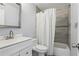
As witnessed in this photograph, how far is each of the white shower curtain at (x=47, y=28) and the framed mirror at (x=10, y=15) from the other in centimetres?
81

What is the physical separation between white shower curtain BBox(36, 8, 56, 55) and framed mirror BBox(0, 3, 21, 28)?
808 millimetres

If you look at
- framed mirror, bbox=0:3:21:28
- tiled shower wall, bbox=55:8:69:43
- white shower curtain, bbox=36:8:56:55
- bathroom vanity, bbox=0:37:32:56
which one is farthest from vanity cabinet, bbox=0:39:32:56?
tiled shower wall, bbox=55:8:69:43

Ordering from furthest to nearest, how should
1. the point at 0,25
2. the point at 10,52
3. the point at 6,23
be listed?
the point at 6,23 < the point at 0,25 < the point at 10,52

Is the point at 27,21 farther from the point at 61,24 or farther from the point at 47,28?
the point at 61,24

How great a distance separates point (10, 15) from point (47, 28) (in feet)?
3.74

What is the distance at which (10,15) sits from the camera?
6.57ft

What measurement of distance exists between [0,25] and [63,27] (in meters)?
2.08

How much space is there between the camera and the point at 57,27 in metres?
3.01

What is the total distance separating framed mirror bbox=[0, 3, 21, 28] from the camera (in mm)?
1772

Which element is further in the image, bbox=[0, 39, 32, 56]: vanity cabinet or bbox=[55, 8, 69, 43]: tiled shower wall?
bbox=[55, 8, 69, 43]: tiled shower wall

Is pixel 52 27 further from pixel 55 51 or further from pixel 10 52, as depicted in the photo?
pixel 10 52

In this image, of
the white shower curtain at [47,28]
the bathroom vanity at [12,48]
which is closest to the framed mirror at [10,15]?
the bathroom vanity at [12,48]

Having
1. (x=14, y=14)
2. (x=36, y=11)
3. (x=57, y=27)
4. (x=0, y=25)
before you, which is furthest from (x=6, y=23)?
(x=57, y=27)

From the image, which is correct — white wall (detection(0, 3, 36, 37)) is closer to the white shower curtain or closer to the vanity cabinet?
the white shower curtain
